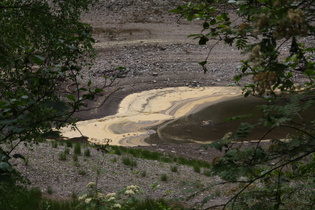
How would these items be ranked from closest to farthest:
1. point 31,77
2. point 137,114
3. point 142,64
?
point 31,77, point 137,114, point 142,64

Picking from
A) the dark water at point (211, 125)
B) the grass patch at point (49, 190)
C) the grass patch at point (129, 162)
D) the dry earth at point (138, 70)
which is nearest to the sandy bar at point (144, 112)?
the dark water at point (211, 125)

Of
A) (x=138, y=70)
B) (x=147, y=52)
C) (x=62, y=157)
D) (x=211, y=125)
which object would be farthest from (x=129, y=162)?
(x=147, y=52)

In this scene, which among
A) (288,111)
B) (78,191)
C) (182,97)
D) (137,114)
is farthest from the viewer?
(182,97)

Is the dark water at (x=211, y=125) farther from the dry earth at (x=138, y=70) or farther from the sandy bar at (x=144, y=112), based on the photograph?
the dry earth at (x=138, y=70)

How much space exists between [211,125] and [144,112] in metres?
3.32

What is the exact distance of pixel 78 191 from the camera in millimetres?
8516

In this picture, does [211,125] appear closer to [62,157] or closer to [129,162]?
[129,162]

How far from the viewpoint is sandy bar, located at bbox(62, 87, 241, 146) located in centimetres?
1686

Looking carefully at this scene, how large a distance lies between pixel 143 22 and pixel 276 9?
2693 centimetres

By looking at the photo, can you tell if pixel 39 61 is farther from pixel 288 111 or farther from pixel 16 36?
pixel 16 36

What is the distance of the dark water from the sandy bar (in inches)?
21.5

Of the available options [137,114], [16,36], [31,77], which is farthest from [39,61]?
[137,114]

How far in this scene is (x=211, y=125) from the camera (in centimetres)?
1745

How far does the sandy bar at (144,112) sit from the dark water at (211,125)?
1.79 feet
